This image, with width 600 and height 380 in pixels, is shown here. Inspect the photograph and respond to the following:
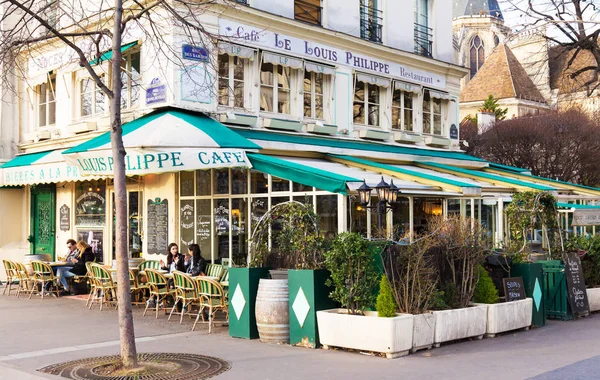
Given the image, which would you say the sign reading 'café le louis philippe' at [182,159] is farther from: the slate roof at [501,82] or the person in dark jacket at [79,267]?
the slate roof at [501,82]

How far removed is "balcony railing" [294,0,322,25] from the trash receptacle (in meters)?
8.45

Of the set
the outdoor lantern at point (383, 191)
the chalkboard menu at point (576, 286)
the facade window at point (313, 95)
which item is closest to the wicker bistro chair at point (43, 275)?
the facade window at point (313, 95)

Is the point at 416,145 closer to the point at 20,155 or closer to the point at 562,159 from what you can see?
the point at 20,155

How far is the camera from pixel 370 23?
1950 centimetres

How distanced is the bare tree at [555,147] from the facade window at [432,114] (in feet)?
44.1

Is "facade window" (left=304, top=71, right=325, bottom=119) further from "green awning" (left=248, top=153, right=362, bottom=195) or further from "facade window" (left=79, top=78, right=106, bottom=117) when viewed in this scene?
"facade window" (left=79, top=78, right=106, bottom=117)

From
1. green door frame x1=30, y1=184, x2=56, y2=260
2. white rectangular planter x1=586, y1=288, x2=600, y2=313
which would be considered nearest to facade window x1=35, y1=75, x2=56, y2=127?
green door frame x1=30, y1=184, x2=56, y2=260

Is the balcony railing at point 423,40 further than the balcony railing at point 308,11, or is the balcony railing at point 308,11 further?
the balcony railing at point 423,40

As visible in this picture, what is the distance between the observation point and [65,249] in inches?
759

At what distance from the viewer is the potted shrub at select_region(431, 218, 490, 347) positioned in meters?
10.5

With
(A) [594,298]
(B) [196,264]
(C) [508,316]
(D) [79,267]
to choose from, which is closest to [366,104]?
(B) [196,264]

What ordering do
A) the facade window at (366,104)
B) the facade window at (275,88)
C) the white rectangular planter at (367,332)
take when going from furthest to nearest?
the facade window at (366,104) < the facade window at (275,88) < the white rectangular planter at (367,332)

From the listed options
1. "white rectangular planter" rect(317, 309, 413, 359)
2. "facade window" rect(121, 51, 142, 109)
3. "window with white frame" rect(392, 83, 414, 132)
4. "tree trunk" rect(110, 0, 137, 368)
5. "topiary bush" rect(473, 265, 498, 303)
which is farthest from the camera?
"window with white frame" rect(392, 83, 414, 132)

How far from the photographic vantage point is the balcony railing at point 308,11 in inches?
693
